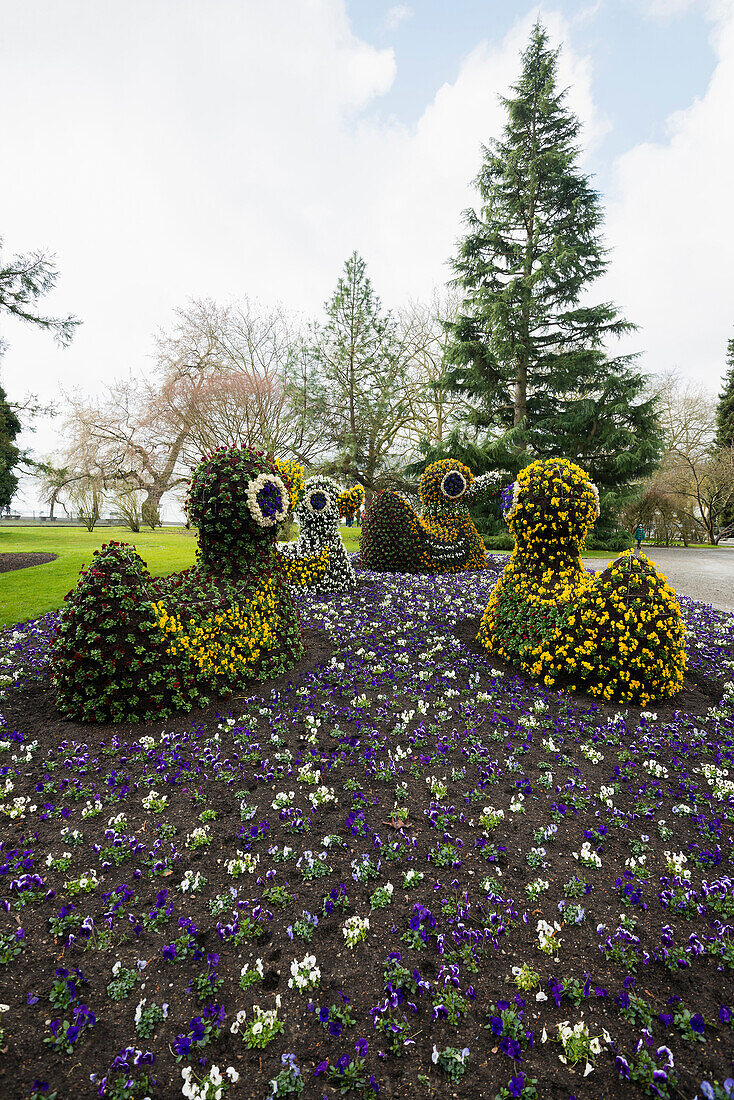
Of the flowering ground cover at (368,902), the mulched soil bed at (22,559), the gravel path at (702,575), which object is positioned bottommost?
the flowering ground cover at (368,902)

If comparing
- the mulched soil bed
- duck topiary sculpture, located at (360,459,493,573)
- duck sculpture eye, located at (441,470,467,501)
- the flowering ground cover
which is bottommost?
the flowering ground cover

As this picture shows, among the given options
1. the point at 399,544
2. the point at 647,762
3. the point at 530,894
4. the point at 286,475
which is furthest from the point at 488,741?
the point at 399,544

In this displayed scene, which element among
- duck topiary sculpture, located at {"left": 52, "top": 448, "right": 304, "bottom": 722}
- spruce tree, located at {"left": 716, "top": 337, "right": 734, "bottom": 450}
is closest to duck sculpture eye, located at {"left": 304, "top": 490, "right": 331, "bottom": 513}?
duck topiary sculpture, located at {"left": 52, "top": 448, "right": 304, "bottom": 722}

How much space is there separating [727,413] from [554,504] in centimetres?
3305

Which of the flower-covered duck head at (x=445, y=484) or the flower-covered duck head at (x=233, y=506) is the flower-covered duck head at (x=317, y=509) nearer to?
the flower-covered duck head at (x=233, y=506)

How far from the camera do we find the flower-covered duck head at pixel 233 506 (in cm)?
530

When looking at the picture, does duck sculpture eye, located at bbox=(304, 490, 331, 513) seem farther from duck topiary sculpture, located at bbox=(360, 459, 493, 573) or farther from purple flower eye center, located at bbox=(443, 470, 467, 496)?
purple flower eye center, located at bbox=(443, 470, 467, 496)

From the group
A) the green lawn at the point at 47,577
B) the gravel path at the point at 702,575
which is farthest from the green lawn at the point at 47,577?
the gravel path at the point at 702,575

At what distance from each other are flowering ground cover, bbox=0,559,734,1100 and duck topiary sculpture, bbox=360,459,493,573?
6.96m

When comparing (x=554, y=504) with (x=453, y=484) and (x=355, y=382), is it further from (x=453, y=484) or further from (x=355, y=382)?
(x=355, y=382)

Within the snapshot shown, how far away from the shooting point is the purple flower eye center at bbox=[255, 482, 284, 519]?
535 centimetres

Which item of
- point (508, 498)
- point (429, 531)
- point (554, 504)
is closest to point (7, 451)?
point (429, 531)

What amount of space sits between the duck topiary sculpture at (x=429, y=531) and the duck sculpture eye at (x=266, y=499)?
19.8 ft

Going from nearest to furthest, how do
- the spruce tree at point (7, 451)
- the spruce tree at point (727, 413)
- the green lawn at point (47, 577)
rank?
the green lawn at point (47, 577)
the spruce tree at point (7, 451)
the spruce tree at point (727, 413)
